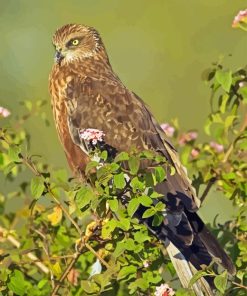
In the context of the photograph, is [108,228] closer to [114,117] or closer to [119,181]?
[119,181]

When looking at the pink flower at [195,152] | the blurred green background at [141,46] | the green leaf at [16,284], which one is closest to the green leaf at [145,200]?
the green leaf at [16,284]

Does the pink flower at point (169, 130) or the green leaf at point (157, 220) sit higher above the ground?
the pink flower at point (169, 130)

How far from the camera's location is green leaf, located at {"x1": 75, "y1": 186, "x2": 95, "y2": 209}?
3850mm

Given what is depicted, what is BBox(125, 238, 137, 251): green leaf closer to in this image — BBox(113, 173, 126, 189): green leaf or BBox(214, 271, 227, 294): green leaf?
BBox(113, 173, 126, 189): green leaf

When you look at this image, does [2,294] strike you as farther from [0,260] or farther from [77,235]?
[77,235]

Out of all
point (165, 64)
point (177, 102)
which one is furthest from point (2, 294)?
point (165, 64)

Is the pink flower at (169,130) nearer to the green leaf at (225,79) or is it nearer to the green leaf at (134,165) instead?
the green leaf at (225,79)

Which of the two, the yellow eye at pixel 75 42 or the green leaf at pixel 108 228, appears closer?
the green leaf at pixel 108 228

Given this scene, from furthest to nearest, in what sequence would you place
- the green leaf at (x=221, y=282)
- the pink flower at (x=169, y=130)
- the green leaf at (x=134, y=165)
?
the pink flower at (x=169, y=130) < the green leaf at (x=134, y=165) < the green leaf at (x=221, y=282)

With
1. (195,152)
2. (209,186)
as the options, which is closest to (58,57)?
(195,152)

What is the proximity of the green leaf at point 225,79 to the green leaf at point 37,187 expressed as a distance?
2.79 feet

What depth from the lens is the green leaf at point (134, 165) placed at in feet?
12.3

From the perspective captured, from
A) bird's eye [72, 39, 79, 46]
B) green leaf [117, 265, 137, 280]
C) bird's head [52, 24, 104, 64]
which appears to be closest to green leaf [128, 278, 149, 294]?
green leaf [117, 265, 137, 280]

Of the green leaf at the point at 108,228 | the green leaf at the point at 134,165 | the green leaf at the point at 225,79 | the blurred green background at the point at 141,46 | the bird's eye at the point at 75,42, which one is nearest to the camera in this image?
the green leaf at the point at 134,165
